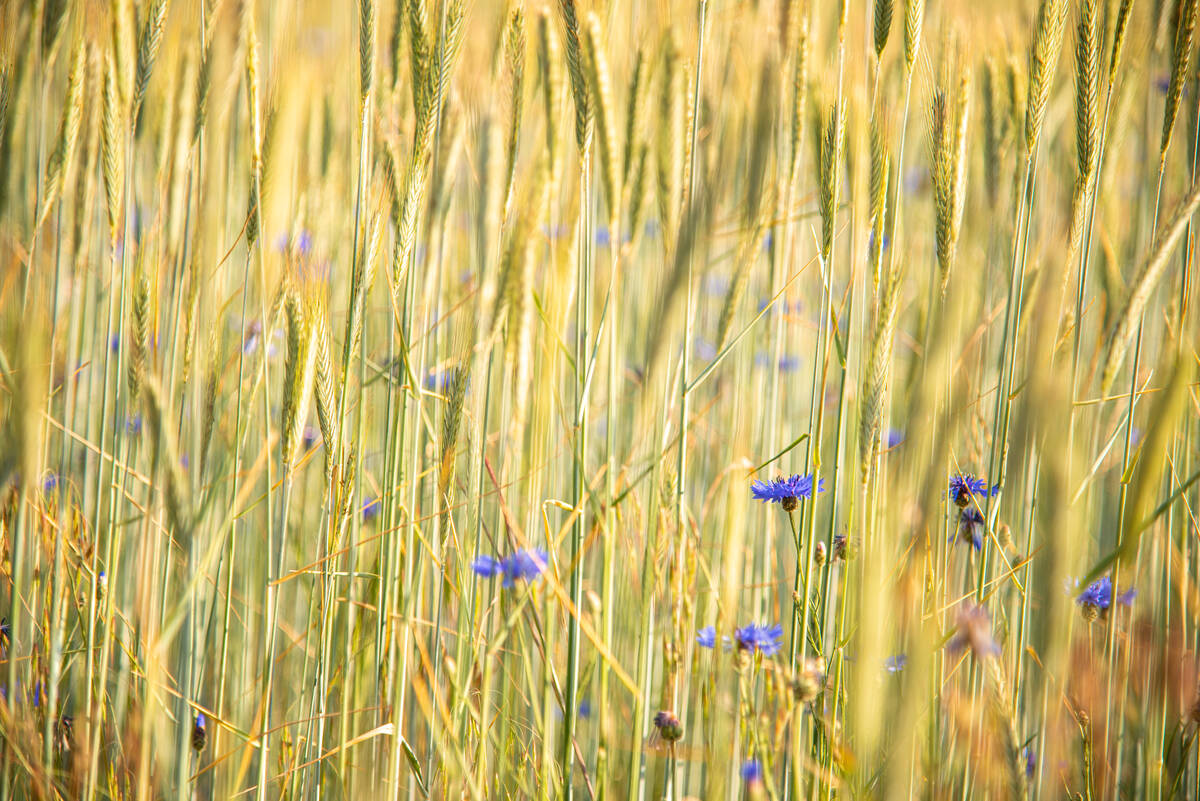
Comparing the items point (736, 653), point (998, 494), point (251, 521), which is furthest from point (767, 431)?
point (251, 521)

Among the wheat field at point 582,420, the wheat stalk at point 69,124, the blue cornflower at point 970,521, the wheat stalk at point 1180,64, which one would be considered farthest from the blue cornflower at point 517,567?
the wheat stalk at point 1180,64

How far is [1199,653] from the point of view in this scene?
0.97 m

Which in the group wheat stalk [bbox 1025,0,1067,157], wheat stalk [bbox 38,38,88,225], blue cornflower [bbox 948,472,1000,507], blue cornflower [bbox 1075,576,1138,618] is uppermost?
wheat stalk [bbox 1025,0,1067,157]

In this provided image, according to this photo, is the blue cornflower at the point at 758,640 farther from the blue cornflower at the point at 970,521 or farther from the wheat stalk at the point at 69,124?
the wheat stalk at the point at 69,124

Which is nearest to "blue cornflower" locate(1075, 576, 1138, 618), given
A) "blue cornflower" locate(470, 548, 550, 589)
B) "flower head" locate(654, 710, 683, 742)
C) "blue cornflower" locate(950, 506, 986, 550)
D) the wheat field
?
the wheat field

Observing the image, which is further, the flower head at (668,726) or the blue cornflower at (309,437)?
the blue cornflower at (309,437)

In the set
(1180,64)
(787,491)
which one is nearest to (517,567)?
(787,491)

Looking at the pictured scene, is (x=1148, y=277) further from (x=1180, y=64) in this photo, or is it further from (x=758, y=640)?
(x=758, y=640)

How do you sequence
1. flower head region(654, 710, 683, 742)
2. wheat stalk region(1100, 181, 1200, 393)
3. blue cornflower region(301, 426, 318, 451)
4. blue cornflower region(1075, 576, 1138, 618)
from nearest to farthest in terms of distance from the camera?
wheat stalk region(1100, 181, 1200, 393) < flower head region(654, 710, 683, 742) < blue cornflower region(1075, 576, 1138, 618) < blue cornflower region(301, 426, 318, 451)

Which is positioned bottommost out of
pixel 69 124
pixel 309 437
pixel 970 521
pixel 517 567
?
pixel 517 567

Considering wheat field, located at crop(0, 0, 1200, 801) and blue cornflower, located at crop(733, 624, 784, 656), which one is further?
blue cornflower, located at crop(733, 624, 784, 656)

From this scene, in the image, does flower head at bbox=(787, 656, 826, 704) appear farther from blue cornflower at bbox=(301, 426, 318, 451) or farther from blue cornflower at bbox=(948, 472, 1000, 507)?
blue cornflower at bbox=(301, 426, 318, 451)

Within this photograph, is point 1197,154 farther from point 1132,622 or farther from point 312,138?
point 312,138

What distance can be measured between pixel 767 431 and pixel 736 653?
0.48 meters
